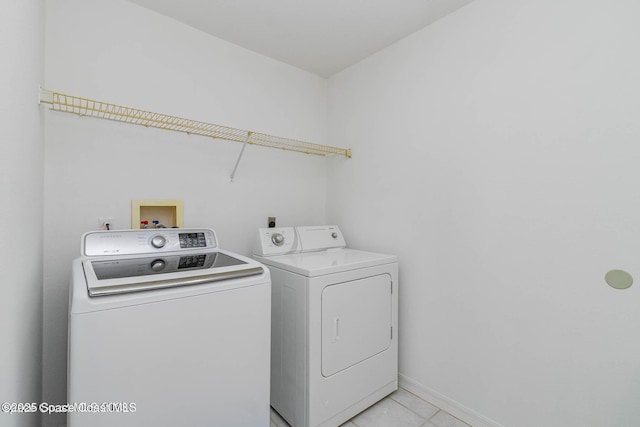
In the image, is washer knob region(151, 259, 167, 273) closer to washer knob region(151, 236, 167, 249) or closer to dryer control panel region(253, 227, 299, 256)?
washer knob region(151, 236, 167, 249)

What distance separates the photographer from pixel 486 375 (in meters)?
1.67

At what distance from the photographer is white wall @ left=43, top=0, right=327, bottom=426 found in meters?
1.59

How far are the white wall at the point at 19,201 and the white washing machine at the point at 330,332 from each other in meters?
1.09

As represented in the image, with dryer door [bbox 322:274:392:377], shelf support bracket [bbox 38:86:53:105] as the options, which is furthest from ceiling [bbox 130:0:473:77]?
dryer door [bbox 322:274:392:377]

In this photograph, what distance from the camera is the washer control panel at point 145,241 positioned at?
1480 millimetres

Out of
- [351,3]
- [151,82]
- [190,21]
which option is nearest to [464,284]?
[351,3]

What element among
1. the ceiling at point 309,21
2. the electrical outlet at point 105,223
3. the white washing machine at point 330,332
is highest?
the ceiling at point 309,21

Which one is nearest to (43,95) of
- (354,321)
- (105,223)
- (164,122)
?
(164,122)

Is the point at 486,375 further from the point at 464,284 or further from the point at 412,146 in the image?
the point at 412,146

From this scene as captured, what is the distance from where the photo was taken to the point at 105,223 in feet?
5.58

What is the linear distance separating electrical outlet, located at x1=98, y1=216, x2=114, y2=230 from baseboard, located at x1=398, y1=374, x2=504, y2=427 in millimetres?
2167

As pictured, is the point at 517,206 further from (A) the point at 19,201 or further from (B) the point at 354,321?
(A) the point at 19,201

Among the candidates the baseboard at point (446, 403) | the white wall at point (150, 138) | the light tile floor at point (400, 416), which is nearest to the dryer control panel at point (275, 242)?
the white wall at point (150, 138)

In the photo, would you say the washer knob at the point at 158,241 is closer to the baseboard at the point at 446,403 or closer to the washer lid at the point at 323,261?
the washer lid at the point at 323,261
